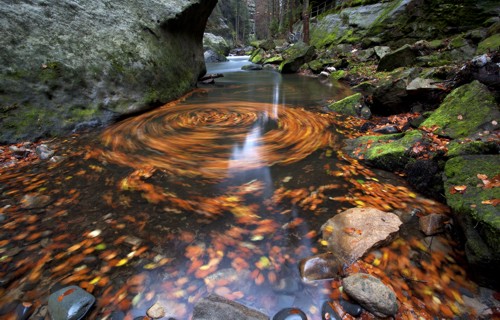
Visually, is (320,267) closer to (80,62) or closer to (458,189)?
(458,189)

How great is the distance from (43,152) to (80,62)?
2.57m

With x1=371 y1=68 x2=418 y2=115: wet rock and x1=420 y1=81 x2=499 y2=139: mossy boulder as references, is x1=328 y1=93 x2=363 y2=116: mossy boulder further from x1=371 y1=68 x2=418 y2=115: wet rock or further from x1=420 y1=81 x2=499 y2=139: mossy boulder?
x1=420 y1=81 x2=499 y2=139: mossy boulder

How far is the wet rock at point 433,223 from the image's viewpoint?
2.57 meters

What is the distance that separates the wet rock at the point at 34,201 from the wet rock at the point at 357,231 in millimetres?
3285

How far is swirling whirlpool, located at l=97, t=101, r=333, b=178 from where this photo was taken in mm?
4180

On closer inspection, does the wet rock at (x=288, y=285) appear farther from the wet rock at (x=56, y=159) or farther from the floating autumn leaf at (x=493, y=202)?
the wet rock at (x=56, y=159)

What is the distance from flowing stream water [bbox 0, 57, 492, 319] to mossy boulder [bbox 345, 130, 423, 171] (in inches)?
8.4

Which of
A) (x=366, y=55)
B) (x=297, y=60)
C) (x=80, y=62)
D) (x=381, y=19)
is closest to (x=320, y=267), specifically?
(x=80, y=62)

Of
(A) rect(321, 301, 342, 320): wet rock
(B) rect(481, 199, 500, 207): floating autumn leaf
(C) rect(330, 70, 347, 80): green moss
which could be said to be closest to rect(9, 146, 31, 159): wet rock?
(A) rect(321, 301, 342, 320): wet rock

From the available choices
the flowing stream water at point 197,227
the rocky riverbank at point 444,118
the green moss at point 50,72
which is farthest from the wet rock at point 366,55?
the green moss at point 50,72

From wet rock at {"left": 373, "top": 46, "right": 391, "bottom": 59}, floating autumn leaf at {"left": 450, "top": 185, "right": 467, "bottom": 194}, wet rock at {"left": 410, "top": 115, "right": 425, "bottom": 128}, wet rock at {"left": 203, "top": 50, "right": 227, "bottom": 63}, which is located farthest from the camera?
wet rock at {"left": 203, "top": 50, "right": 227, "bottom": 63}

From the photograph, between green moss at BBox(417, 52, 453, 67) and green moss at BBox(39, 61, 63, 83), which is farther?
green moss at BBox(417, 52, 453, 67)

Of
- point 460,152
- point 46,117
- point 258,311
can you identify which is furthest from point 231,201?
point 46,117

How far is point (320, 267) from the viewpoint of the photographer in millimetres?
2195
